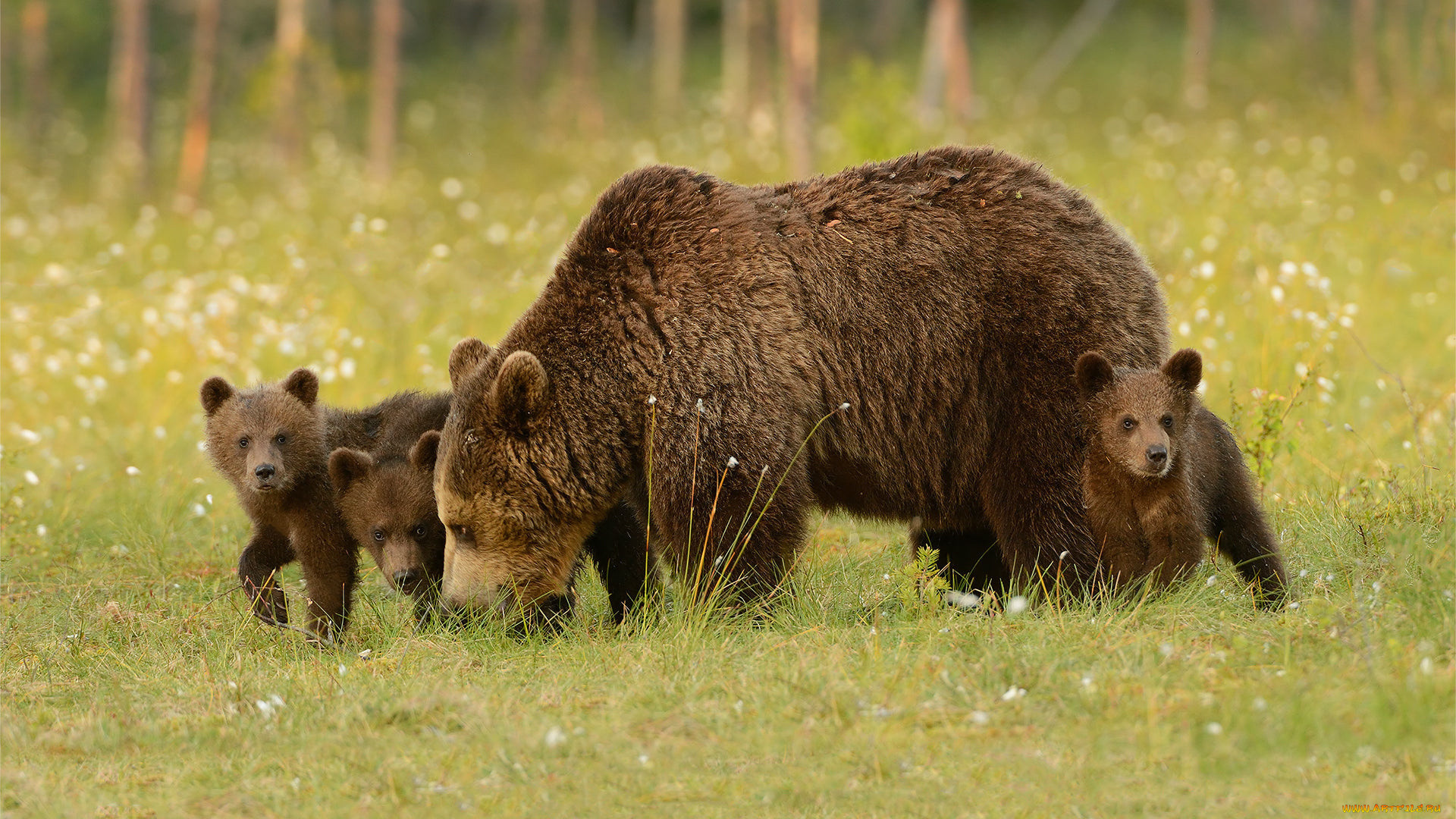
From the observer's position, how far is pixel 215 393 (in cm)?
686

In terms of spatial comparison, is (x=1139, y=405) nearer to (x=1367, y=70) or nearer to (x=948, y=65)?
(x=948, y=65)

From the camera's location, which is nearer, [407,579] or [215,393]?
[407,579]

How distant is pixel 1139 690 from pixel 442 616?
9.68 ft

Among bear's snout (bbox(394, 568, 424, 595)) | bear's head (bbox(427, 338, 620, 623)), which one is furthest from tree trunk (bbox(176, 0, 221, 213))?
bear's head (bbox(427, 338, 620, 623))

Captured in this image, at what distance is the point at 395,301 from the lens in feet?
43.9

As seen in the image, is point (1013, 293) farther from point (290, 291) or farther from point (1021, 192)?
point (290, 291)

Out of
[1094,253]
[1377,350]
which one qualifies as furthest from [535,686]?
[1377,350]

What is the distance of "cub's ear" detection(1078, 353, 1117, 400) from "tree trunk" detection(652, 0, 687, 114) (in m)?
24.5

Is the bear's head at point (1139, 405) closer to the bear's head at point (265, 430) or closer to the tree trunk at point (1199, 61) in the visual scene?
the bear's head at point (265, 430)

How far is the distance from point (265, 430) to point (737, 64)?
79.0 feet

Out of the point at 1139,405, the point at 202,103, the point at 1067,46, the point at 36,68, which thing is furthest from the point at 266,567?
the point at 36,68

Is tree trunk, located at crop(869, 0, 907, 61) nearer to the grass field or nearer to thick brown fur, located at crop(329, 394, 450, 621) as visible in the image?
the grass field

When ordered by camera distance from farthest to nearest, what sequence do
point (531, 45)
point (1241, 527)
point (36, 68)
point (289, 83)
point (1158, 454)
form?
point (531, 45) < point (36, 68) < point (289, 83) < point (1241, 527) < point (1158, 454)

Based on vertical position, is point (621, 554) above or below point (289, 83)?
below
